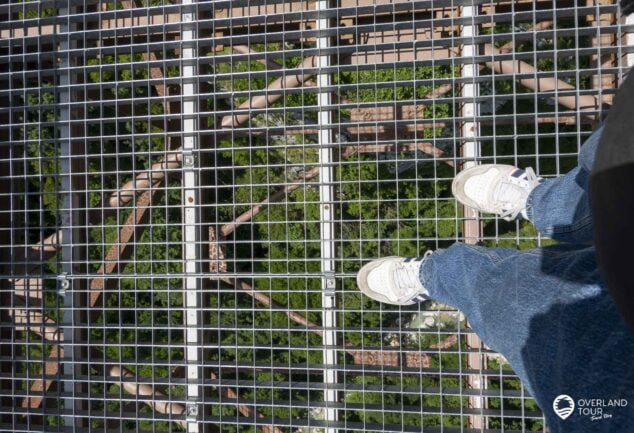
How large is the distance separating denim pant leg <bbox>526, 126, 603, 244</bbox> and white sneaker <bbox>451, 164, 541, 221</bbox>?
0.10 meters

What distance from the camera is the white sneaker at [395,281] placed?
2.61 meters

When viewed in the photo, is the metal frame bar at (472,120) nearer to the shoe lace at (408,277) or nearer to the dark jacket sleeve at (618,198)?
the shoe lace at (408,277)

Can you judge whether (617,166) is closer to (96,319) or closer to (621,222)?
(621,222)

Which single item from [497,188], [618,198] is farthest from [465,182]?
[618,198]

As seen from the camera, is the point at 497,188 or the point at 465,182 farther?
the point at 465,182

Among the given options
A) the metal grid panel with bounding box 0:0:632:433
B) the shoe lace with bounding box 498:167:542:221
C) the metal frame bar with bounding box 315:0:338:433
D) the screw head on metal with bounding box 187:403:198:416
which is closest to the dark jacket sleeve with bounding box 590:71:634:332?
the shoe lace with bounding box 498:167:542:221

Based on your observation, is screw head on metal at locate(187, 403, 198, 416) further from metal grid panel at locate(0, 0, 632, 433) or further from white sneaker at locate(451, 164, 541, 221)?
white sneaker at locate(451, 164, 541, 221)

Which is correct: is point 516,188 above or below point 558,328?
above

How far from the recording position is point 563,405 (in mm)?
1478

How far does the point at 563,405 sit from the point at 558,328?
0.65 ft

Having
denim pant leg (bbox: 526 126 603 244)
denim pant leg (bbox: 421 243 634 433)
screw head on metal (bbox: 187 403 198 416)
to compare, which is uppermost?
denim pant leg (bbox: 526 126 603 244)

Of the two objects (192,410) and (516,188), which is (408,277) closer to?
(516,188)

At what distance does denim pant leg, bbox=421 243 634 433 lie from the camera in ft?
4.55

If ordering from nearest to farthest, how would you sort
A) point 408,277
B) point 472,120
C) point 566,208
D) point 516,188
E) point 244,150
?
point 566,208, point 516,188, point 408,277, point 472,120, point 244,150
